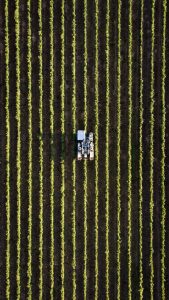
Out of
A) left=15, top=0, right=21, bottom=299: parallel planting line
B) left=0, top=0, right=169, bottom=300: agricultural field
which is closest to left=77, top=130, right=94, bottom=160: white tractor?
Answer: left=0, top=0, right=169, bottom=300: agricultural field

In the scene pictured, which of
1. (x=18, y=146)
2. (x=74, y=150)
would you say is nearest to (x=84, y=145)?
(x=74, y=150)

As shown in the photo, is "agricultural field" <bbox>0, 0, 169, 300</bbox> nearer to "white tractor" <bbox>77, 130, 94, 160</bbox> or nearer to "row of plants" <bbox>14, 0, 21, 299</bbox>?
"row of plants" <bbox>14, 0, 21, 299</bbox>

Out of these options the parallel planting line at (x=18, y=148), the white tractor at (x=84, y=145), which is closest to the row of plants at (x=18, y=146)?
the parallel planting line at (x=18, y=148)

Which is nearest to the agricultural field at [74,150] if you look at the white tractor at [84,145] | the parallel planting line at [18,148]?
the parallel planting line at [18,148]

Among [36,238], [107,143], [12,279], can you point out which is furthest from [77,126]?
[12,279]

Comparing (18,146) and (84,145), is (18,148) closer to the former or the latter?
(18,146)

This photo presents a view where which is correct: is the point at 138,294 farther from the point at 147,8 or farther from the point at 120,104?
the point at 147,8

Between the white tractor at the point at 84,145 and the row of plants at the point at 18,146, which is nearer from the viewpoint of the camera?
the row of plants at the point at 18,146

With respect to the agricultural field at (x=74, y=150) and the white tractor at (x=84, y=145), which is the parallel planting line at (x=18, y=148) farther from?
the white tractor at (x=84, y=145)
